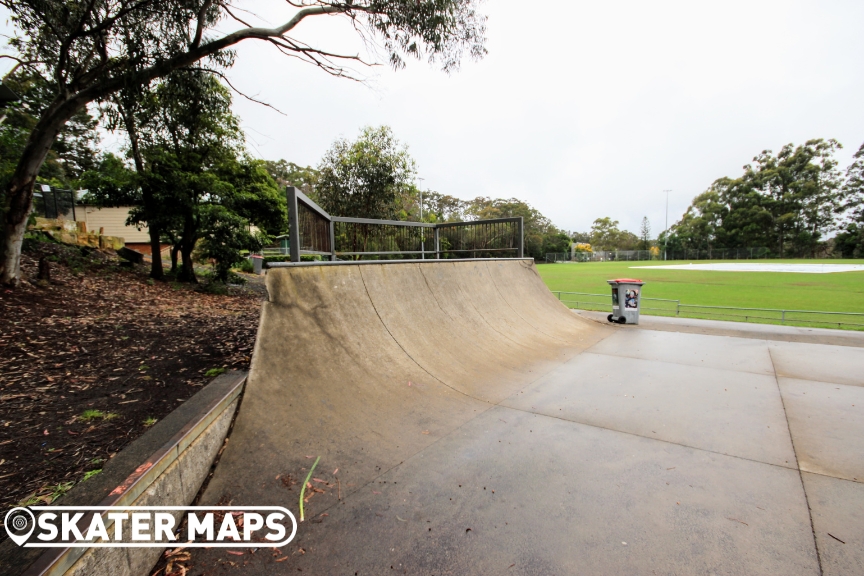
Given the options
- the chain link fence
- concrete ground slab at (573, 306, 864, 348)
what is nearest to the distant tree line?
the chain link fence

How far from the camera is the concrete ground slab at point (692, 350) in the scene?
5.33m

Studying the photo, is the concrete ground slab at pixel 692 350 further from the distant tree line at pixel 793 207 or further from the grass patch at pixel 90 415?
the distant tree line at pixel 793 207

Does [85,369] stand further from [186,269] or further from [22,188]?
[186,269]

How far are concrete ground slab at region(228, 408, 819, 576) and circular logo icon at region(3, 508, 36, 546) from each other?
0.91 metres

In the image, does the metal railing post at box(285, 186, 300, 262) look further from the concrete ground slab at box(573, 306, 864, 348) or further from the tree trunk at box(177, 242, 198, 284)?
the tree trunk at box(177, 242, 198, 284)

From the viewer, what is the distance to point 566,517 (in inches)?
86.1

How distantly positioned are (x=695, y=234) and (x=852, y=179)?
22.4 m

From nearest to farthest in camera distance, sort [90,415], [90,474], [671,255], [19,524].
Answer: [19,524]
[90,474]
[90,415]
[671,255]

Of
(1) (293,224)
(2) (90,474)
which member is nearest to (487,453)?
(2) (90,474)

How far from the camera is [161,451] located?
2053 millimetres

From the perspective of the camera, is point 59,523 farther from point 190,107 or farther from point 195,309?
point 190,107

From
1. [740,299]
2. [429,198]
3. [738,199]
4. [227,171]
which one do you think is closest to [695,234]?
[738,199]

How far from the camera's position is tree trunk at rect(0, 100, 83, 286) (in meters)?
6.34

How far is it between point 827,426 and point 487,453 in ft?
10.1
